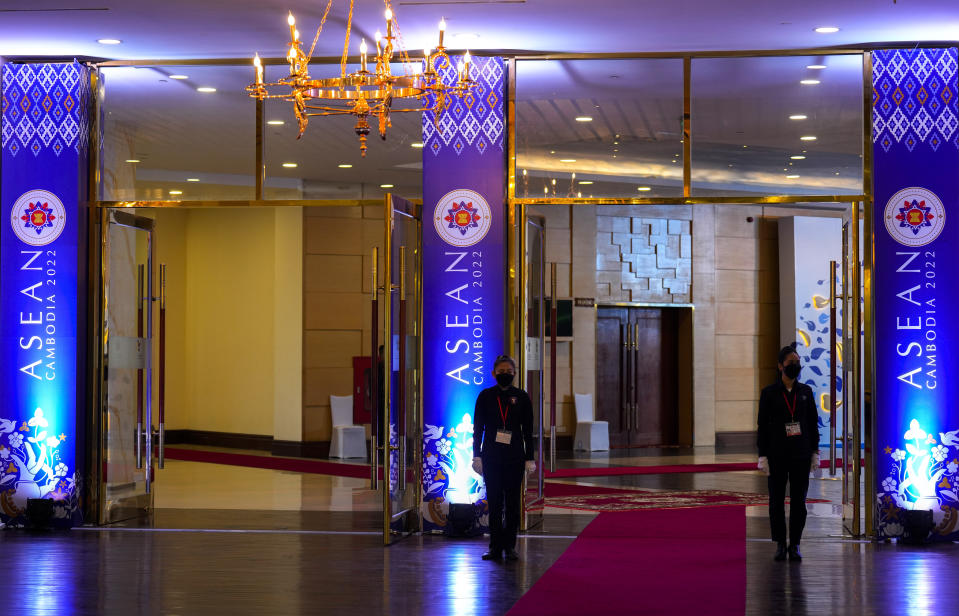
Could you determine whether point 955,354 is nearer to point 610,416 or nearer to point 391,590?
point 391,590

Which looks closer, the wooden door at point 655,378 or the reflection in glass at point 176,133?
the reflection in glass at point 176,133

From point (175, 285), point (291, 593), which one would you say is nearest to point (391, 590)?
point (291, 593)

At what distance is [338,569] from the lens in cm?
771

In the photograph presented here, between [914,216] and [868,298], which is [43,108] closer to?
[868,298]

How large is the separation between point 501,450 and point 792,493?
1.93 m

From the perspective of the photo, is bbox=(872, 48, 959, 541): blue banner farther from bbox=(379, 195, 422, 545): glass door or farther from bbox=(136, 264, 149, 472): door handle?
bbox=(136, 264, 149, 472): door handle

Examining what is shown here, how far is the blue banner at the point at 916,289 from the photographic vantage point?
8891 millimetres

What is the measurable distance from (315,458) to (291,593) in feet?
31.1

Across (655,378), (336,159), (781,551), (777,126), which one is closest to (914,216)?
(777,126)

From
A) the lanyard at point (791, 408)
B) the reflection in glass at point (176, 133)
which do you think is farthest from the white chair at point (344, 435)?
the lanyard at point (791, 408)

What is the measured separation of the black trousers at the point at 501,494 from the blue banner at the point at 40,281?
139 inches

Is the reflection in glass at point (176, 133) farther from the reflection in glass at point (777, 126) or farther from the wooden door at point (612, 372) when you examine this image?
the wooden door at point (612, 372)

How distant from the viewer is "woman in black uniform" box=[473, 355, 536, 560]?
317 inches

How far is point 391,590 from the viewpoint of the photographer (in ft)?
23.0
